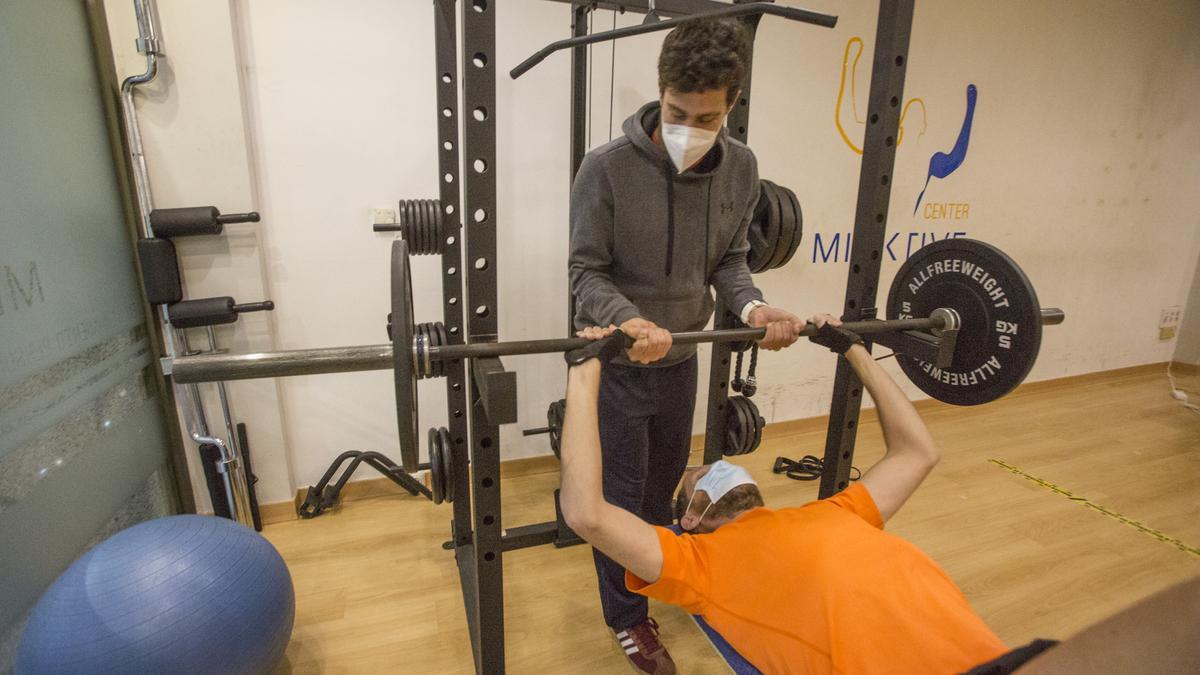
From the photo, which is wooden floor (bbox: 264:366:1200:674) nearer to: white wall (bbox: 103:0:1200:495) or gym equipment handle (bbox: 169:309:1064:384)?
white wall (bbox: 103:0:1200:495)

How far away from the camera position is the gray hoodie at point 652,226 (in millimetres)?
1292

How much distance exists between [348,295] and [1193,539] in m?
3.60

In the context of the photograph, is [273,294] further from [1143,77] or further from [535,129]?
[1143,77]

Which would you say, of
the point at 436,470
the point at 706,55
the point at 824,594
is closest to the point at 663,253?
the point at 706,55

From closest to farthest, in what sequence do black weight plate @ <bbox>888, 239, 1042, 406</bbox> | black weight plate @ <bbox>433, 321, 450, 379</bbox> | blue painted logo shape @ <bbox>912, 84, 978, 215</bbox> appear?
black weight plate @ <bbox>433, 321, 450, 379</bbox> → black weight plate @ <bbox>888, 239, 1042, 406</bbox> → blue painted logo shape @ <bbox>912, 84, 978, 215</bbox>

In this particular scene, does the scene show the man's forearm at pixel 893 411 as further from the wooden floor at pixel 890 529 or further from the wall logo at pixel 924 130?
the wall logo at pixel 924 130

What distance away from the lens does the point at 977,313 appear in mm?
1246

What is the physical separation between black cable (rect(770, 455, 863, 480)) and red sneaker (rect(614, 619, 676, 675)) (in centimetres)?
133

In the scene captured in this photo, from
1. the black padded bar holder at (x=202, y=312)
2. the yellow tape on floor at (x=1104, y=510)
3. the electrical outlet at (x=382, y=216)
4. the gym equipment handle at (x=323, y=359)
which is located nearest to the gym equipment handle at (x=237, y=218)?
the black padded bar holder at (x=202, y=312)

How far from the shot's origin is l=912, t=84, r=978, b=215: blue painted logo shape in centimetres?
304

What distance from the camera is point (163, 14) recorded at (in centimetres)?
170

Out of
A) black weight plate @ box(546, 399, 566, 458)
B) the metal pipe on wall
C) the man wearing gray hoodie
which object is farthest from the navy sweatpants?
the metal pipe on wall

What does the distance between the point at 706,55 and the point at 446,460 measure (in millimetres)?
1291

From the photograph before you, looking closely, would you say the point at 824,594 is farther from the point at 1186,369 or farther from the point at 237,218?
the point at 1186,369
